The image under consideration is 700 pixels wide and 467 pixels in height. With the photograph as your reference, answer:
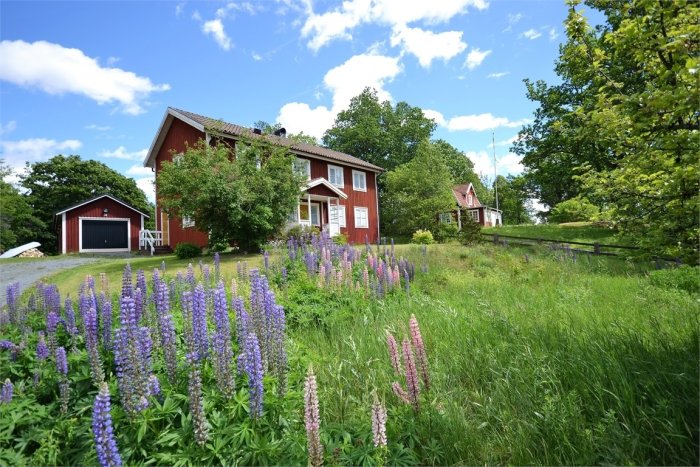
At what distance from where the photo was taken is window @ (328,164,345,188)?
25.3 meters

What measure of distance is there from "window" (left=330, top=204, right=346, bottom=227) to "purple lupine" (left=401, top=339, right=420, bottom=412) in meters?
22.2

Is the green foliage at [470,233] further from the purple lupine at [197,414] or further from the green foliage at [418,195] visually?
the purple lupine at [197,414]

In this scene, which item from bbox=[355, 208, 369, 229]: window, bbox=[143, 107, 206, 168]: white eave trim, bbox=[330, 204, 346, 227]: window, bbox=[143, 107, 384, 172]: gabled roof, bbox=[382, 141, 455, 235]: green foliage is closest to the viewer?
bbox=[143, 107, 384, 172]: gabled roof

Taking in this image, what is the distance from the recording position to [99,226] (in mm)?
25406

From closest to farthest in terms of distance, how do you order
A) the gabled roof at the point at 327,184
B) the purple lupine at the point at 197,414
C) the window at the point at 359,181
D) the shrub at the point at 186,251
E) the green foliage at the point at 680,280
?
the purple lupine at the point at 197,414
the green foliage at the point at 680,280
the shrub at the point at 186,251
the gabled roof at the point at 327,184
the window at the point at 359,181

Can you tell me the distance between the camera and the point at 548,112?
24969mm

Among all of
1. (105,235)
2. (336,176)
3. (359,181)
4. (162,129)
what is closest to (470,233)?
(336,176)

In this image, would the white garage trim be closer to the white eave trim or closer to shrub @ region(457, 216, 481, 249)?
the white eave trim

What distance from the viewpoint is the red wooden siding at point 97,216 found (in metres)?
24.5

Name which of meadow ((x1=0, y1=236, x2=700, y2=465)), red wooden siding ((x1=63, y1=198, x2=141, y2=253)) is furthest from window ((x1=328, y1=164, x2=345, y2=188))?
meadow ((x1=0, y1=236, x2=700, y2=465))

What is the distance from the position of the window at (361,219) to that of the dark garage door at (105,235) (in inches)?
670

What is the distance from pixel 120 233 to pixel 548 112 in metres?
31.8

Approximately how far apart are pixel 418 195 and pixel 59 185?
40.6 m

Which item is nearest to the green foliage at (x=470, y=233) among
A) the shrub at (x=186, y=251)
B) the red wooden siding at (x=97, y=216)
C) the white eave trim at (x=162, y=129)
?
the shrub at (x=186, y=251)
